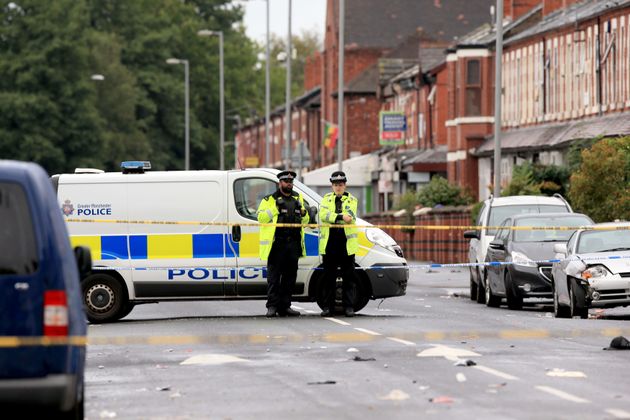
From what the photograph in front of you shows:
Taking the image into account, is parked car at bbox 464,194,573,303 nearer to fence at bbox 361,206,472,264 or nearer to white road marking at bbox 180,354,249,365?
white road marking at bbox 180,354,249,365

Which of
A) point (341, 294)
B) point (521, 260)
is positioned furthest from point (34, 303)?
point (521, 260)

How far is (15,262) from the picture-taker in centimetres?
1014

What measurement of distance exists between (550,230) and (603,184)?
348 inches

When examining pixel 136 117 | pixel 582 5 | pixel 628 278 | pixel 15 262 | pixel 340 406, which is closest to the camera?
pixel 15 262

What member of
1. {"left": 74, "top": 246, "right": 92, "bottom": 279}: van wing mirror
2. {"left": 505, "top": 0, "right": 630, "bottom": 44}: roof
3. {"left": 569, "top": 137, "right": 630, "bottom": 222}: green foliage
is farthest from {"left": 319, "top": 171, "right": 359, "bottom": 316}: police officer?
{"left": 505, "top": 0, "right": 630, "bottom": 44}: roof

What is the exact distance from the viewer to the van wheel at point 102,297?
22906 millimetres

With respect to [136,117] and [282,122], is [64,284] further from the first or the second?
[282,122]

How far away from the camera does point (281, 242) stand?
22531mm

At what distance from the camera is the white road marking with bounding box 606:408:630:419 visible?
36.8 feet

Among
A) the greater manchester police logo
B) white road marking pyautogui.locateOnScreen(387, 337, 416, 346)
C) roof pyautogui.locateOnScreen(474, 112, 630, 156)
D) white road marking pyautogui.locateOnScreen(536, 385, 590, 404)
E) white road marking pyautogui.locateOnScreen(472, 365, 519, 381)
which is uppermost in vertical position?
roof pyautogui.locateOnScreen(474, 112, 630, 156)

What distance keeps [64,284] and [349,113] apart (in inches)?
3220

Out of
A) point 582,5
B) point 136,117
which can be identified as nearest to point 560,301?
point 582,5

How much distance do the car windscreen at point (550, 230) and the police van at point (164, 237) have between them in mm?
4809

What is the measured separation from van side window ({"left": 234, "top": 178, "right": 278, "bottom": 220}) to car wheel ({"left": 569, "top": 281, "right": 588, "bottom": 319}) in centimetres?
395
